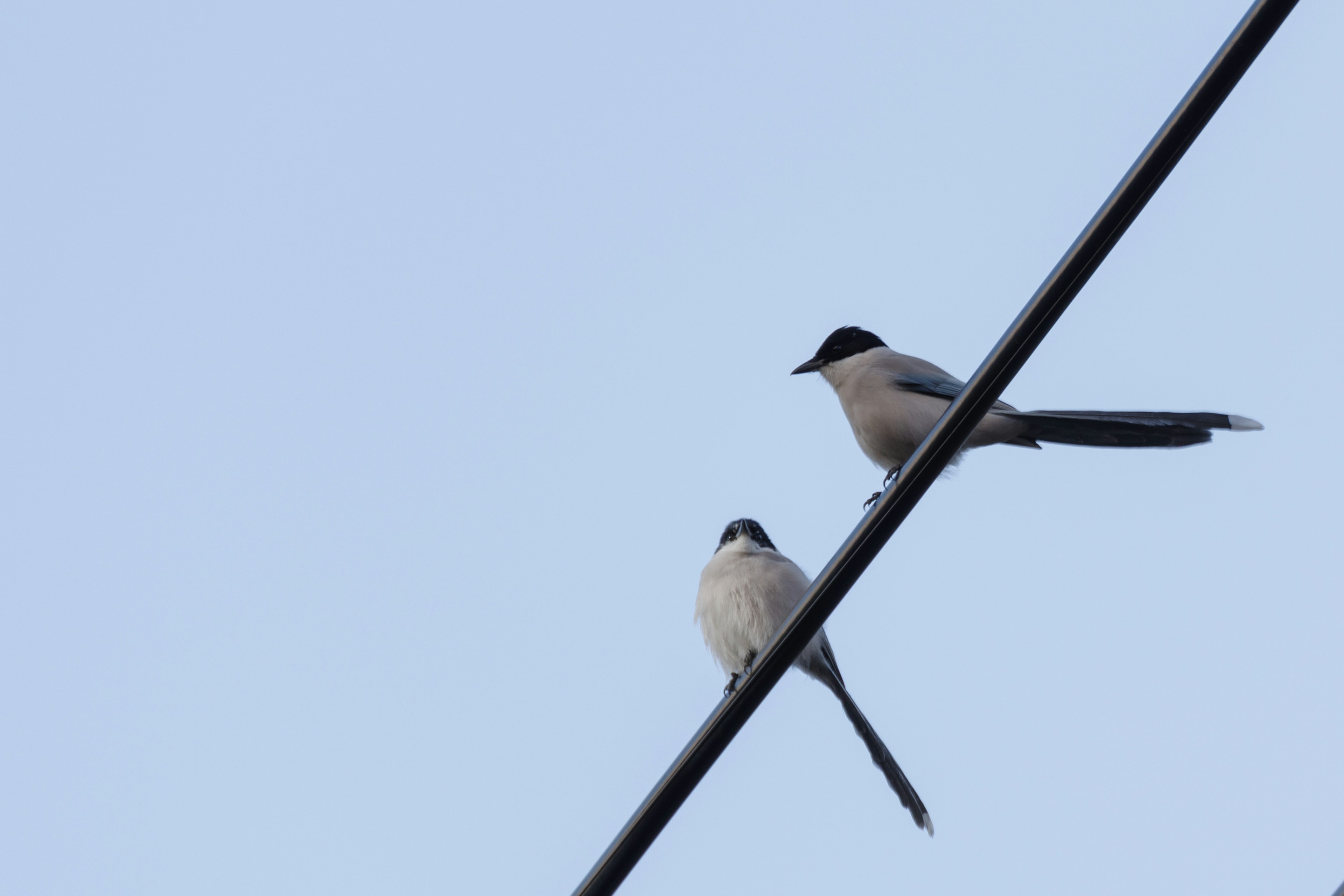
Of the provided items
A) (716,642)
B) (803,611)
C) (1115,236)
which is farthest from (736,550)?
(1115,236)

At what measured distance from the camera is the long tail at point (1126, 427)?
389 centimetres

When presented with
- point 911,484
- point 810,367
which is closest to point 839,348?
point 810,367

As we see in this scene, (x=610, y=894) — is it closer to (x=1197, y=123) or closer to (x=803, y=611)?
(x=803, y=611)

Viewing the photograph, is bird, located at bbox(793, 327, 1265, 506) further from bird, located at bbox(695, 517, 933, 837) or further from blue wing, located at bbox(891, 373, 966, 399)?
bird, located at bbox(695, 517, 933, 837)

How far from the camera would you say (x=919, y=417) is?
5.92 meters

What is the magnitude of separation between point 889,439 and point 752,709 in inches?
135

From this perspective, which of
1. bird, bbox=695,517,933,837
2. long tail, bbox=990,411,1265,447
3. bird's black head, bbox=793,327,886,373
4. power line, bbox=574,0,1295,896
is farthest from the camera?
bird's black head, bbox=793,327,886,373

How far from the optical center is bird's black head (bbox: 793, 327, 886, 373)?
22.4 ft

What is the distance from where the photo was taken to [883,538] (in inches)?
108

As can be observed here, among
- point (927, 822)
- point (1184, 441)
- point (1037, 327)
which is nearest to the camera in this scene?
point (1037, 327)

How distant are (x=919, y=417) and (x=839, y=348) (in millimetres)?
1055

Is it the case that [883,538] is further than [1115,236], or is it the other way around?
[883,538]

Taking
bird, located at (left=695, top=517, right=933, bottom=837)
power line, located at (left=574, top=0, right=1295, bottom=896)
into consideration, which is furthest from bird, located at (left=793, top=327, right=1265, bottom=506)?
power line, located at (left=574, top=0, right=1295, bottom=896)

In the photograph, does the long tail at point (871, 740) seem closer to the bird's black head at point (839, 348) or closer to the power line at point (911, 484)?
the bird's black head at point (839, 348)
